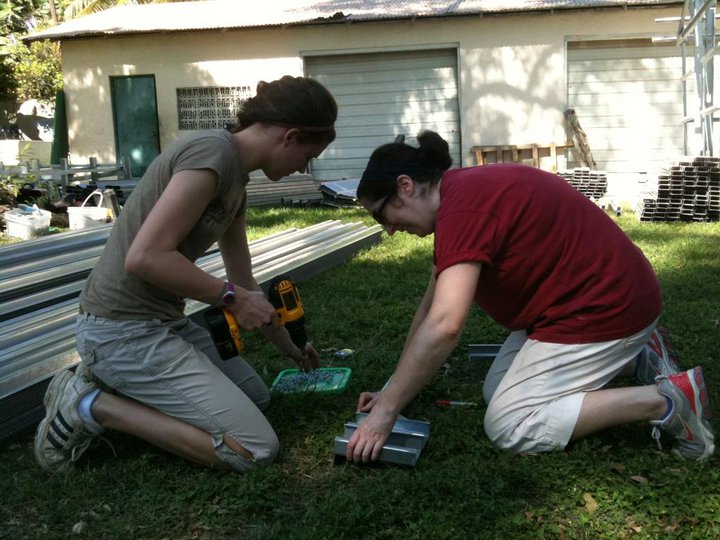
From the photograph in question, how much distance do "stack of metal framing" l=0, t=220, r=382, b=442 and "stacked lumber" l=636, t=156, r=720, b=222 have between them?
3855mm

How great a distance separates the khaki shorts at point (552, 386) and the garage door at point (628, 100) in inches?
488

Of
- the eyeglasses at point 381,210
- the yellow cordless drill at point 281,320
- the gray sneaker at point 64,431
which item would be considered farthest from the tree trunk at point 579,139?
the gray sneaker at point 64,431

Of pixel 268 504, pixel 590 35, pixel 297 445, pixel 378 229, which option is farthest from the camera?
pixel 590 35

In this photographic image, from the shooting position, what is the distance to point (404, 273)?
22.1 feet

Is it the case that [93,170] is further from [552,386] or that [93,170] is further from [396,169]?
[552,386]

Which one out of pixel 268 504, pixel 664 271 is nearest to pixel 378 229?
pixel 664 271

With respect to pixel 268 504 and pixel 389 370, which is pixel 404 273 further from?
pixel 268 504

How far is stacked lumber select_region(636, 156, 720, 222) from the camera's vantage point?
31.0 feet

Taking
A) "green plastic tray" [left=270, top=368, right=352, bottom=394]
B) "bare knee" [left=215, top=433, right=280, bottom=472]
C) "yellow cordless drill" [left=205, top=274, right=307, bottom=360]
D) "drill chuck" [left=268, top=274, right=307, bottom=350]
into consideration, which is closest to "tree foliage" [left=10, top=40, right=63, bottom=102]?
"green plastic tray" [left=270, top=368, right=352, bottom=394]

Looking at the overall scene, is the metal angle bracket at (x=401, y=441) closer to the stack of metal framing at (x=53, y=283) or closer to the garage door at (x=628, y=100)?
the stack of metal framing at (x=53, y=283)

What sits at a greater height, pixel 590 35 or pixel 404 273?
pixel 590 35

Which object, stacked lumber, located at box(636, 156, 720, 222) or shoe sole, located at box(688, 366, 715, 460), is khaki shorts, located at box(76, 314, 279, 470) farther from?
stacked lumber, located at box(636, 156, 720, 222)

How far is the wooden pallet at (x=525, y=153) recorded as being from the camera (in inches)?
576

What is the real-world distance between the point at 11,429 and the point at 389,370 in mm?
1936
